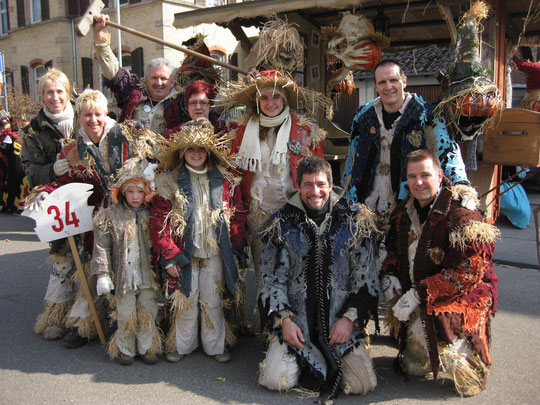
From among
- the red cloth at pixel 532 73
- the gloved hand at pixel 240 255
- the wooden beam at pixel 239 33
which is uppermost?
the wooden beam at pixel 239 33

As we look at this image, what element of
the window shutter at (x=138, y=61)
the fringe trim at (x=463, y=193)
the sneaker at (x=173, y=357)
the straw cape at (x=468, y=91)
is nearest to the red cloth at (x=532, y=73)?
the straw cape at (x=468, y=91)

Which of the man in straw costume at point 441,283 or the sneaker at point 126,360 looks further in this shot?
the sneaker at point 126,360

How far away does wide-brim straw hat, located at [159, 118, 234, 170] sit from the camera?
3533mm

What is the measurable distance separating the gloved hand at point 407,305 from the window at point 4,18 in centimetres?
2447

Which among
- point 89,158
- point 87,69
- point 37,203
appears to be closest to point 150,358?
point 37,203

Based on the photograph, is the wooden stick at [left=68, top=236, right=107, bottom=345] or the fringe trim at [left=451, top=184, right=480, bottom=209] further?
the wooden stick at [left=68, top=236, right=107, bottom=345]

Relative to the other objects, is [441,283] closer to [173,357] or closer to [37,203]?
[173,357]

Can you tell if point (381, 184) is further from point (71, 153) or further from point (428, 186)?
point (71, 153)

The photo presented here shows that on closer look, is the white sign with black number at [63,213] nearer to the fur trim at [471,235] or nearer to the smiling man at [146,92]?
the smiling man at [146,92]

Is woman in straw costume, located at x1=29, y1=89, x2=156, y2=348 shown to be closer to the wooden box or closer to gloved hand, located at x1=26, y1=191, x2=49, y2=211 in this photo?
gloved hand, located at x1=26, y1=191, x2=49, y2=211

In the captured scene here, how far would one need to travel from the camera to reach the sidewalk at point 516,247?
619 centimetres

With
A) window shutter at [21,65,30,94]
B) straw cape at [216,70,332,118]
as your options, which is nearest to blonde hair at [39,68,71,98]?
straw cape at [216,70,332,118]

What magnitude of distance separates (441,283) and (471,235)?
34 cm

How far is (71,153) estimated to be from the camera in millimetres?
3824
